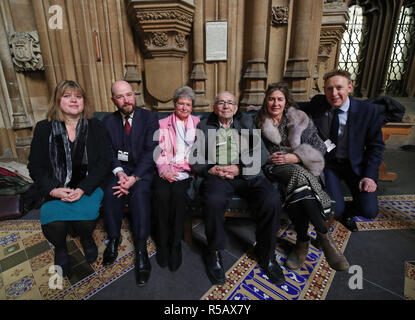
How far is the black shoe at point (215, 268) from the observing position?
65.1 inches

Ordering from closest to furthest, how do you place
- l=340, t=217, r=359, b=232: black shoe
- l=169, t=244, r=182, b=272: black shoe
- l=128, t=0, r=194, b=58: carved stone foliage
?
l=169, t=244, r=182, b=272: black shoe, l=340, t=217, r=359, b=232: black shoe, l=128, t=0, r=194, b=58: carved stone foliage

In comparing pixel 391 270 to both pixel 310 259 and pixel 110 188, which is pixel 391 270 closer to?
pixel 310 259

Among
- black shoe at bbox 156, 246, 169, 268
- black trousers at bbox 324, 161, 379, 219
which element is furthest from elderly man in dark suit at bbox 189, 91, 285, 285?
black trousers at bbox 324, 161, 379, 219

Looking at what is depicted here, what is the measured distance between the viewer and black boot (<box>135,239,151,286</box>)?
1.66m

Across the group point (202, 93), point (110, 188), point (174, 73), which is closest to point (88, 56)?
point (174, 73)

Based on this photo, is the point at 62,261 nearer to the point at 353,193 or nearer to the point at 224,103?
the point at 224,103

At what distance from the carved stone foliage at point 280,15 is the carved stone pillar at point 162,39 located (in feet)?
4.07

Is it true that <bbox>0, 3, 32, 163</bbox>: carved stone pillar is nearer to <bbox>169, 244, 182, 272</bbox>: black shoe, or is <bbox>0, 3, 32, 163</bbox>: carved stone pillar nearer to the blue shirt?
<bbox>169, 244, 182, 272</bbox>: black shoe

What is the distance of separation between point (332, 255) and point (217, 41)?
333 cm

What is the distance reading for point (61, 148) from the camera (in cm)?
182

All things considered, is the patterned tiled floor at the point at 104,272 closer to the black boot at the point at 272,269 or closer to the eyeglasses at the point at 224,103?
the black boot at the point at 272,269

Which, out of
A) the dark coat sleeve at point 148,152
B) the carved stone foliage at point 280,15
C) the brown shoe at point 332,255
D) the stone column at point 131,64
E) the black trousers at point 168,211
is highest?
the carved stone foliage at point 280,15

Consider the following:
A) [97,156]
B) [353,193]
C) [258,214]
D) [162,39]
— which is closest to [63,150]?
[97,156]

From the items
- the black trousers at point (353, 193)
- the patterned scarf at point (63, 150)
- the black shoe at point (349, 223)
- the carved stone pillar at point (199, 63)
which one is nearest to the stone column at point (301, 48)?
the carved stone pillar at point (199, 63)
